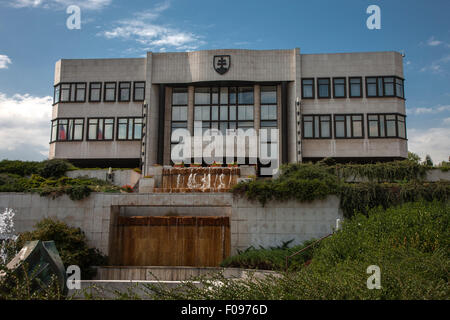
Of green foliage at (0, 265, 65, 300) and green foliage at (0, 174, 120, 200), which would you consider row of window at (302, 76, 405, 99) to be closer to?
green foliage at (0, 174, 120, 200)

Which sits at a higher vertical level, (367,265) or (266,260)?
(367,265)

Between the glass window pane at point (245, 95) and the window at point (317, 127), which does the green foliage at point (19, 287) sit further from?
the glass window pane at point (245, 95)

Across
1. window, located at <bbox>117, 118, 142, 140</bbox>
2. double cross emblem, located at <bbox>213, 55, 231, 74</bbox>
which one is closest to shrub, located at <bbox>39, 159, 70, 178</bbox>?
window, located at <bbox>117, 118, 142, 140</bbox>

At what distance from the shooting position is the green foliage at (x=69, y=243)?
64.8ft

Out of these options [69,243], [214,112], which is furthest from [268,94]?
[69,243]

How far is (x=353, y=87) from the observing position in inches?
1490

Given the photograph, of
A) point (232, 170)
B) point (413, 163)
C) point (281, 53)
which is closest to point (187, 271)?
point (232, 170)

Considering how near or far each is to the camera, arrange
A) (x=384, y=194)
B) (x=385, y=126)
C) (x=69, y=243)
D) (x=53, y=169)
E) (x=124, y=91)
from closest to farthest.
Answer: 1. (x=69, y=243)
2. (x=384, y=194)
3. (x=53, y=169)
4. (x=385, y=126)
5. (x=124, y=91)

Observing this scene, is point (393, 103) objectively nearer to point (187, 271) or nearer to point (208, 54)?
point (208, 54)

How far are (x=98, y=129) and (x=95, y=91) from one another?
3456 mm

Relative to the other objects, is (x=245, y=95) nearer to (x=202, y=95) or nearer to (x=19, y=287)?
(x=202, y=95)

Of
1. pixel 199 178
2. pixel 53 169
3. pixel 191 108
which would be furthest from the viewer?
pixel 191 108

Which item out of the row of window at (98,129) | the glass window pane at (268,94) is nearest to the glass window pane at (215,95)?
the glass window pane at (268,94)
